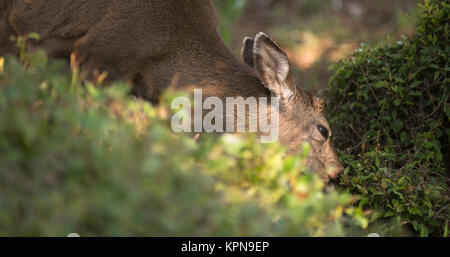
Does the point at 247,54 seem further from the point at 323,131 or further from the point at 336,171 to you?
the point at 336,171

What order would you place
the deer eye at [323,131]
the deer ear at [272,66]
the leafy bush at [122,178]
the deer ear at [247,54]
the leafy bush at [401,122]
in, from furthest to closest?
the deer ear at [247,54] < the deer eye at [323,131] < the deer ear at [272,66] < the leafy bush at [401,122] < the leafy bush at [122,178]

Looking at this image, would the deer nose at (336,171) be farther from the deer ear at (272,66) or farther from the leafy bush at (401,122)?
the deer ear at (272,66)

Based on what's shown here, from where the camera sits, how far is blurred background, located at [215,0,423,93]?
738cm

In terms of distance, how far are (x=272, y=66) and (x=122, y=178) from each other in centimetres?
243

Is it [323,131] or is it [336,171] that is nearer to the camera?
[336,171]

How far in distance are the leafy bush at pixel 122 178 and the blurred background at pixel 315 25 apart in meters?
4.38

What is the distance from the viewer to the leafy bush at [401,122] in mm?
3854

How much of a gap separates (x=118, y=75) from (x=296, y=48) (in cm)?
472

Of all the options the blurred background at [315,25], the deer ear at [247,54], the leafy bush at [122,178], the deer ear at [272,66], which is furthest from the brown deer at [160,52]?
the blurred background at [315,25]

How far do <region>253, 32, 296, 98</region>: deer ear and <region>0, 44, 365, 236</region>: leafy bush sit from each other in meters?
1.72

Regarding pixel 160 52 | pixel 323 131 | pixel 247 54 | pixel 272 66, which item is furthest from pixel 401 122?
pixel 160 52

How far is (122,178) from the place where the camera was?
1959 mm

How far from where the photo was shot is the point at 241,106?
165 inches
